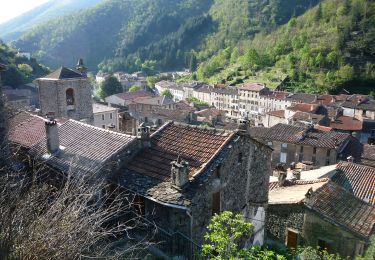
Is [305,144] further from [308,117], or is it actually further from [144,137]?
[144,137]

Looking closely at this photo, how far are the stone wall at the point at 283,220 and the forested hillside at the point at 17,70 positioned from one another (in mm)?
54841

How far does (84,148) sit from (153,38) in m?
189

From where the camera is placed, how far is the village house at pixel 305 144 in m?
33.2

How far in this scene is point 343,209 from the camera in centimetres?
1545

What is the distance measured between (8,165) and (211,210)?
6490 millimetres

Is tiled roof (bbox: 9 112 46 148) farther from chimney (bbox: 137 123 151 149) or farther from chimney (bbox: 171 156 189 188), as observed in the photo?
chimney (bbox: 171 156 189 188)

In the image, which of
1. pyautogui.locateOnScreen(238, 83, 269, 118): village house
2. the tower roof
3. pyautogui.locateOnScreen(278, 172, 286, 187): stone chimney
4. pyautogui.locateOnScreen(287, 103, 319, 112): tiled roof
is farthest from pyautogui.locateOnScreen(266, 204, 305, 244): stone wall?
pyautogui.locateOnScreen(238, 83, 269, 118): village house

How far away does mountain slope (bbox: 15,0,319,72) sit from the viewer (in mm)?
163500

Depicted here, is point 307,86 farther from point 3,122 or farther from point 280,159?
point 3,122

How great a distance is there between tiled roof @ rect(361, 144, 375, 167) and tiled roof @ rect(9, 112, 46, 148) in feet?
91.3

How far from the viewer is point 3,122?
11562 mm

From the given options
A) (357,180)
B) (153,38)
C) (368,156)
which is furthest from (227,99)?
(153,38)

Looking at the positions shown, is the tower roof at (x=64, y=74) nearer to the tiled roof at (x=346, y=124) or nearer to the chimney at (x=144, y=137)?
the chimney at (x=144, y=137)

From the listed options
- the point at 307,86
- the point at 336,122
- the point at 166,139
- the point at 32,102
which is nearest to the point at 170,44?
the point at 307,86
